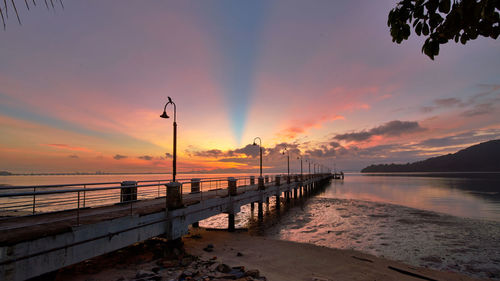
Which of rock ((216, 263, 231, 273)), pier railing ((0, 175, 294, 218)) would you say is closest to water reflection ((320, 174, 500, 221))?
pier railing ((0, 175, 294, 218))

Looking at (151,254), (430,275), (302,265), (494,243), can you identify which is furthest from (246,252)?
(494,243)

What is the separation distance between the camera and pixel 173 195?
10.6 meters

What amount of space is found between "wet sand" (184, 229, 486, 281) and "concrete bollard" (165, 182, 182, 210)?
8.08 ft

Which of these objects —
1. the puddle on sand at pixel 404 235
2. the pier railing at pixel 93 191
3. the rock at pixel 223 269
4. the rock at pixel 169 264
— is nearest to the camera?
the pier railing at pixel 93 191

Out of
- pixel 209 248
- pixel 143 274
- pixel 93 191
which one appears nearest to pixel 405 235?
pixel 209 248

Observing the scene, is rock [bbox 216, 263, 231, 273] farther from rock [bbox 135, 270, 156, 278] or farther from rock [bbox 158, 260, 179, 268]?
rock [bbox 135, 270, 156, 278]

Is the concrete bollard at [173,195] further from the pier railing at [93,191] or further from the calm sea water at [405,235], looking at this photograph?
the calm sea water at [405,235]

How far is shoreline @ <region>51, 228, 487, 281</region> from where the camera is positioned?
768cm

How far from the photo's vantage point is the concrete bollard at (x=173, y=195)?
10406mm

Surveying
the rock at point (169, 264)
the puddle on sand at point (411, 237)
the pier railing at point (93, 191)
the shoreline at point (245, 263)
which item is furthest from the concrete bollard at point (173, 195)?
the puddle on sand at point (411, 237)

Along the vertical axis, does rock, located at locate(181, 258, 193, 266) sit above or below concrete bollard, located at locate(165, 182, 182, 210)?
below

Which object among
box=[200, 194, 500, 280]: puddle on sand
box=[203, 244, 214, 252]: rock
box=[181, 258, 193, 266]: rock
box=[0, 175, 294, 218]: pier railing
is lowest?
box=[200, 194, 500, 280]: puddle on sand

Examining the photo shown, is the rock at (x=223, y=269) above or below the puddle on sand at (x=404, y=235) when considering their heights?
above

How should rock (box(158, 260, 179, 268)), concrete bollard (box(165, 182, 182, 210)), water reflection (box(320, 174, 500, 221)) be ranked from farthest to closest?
1. water reflection (box(320, 174, 500, 221))
2. concrete bollard (box(165, 182, 182, 210))
3. rock (box(158, 260, 179, 268))
